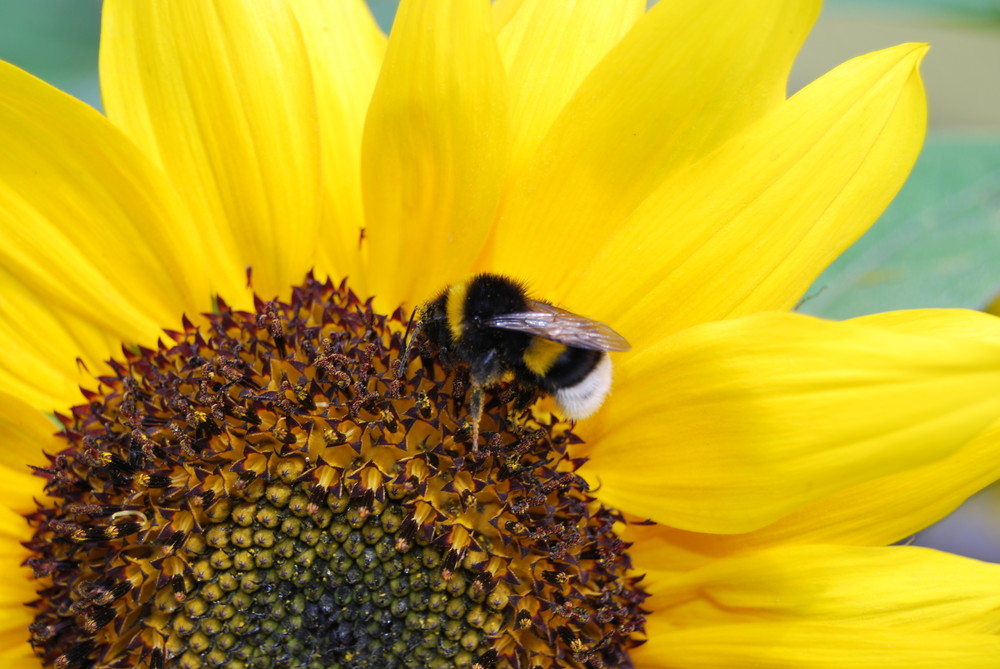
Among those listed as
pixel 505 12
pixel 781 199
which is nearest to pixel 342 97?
pixel 505 12

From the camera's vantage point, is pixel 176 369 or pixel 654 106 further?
pixel 176 369

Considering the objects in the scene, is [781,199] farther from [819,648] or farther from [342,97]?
[342,97]

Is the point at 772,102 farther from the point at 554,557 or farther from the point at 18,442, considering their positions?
the point at 18,442

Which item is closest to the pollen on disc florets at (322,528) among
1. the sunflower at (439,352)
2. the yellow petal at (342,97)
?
the sunflower at (439,352)

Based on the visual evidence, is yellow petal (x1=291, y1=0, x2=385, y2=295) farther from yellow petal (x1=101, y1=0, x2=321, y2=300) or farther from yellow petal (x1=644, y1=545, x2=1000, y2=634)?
yellow petal (x1=644, y1=545, x2=1000, y2=634)

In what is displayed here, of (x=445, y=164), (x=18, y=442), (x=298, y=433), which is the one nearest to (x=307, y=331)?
(x=298, y=433)

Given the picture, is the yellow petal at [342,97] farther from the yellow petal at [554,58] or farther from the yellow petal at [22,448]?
the yellow petal at [22,448]
